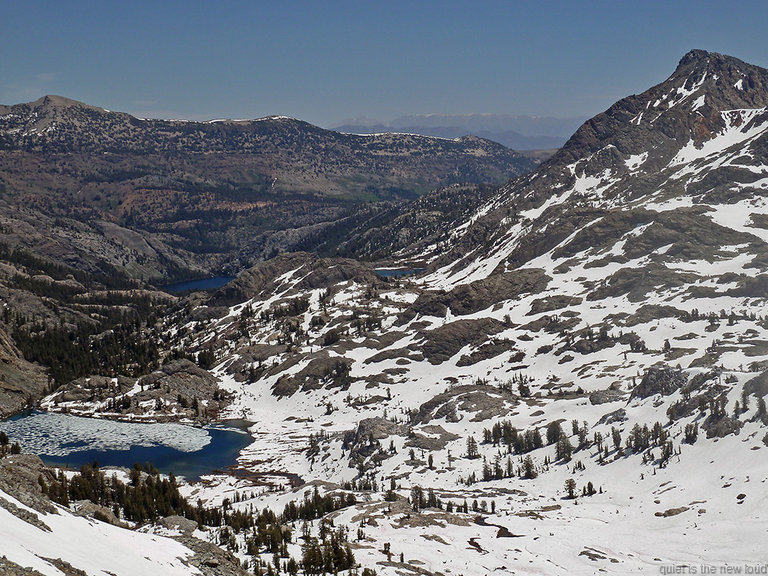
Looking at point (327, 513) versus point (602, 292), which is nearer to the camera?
point (327, 513)

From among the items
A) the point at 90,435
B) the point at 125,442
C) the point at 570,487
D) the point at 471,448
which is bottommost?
the point at 125,442

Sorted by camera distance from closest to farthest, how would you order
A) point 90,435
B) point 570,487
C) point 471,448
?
point 570,487 < point 471,448 < point 90,435

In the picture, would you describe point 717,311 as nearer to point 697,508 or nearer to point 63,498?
point 697,508

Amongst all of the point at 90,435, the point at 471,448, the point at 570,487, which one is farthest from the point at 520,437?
the point at 90,435

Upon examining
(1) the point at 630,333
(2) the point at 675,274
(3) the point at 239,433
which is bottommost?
(3) the point at 239,433

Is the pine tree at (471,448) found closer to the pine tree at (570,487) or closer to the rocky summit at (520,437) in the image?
the rocky summit at (520,437)

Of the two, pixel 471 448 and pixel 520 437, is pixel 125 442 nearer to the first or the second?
pixel 471 448

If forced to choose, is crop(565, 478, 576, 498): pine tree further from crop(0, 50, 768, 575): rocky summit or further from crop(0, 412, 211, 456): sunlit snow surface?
crop(0, 412, 211, 456): sunlit snow surface

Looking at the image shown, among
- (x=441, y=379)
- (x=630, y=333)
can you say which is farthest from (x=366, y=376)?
(x=630, y=333)
